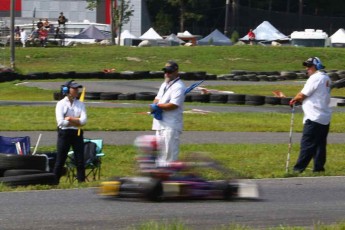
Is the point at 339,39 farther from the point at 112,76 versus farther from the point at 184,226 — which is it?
the point at 184,226

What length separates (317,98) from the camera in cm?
1284

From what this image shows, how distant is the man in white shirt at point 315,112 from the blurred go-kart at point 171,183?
3033 mm

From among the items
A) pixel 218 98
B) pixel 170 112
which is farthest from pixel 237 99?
pixel 170 112

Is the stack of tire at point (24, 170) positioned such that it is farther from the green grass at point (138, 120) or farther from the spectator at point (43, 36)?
the spectator at point (43, 36)

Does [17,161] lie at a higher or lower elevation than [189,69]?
higher

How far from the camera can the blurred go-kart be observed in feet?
32.2

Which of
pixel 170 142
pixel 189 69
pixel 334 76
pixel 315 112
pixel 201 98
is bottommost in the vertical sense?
pixel 189 69

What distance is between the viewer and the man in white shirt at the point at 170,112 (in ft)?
38.0

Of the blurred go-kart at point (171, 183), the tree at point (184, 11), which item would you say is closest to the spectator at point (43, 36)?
the tree at point (184, 11)

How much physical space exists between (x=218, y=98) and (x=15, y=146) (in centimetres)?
1454

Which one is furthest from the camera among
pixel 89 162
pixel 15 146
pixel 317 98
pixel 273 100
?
pixel 273 100

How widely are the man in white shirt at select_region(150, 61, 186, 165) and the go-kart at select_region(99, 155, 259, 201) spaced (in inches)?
61.7

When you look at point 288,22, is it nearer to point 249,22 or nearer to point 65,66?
point 249,22

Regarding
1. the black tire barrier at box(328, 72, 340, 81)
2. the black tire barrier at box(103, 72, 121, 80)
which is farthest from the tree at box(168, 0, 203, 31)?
the black tire barrier at box(328, 72, 340, 81)
